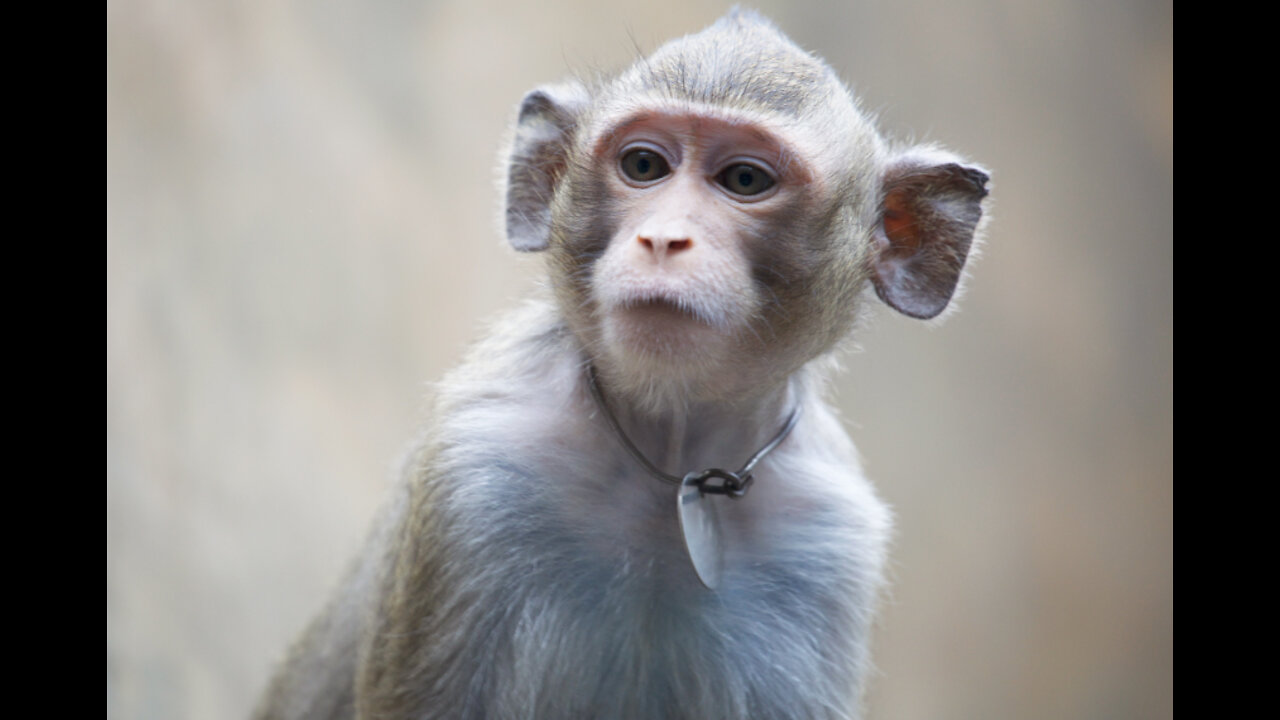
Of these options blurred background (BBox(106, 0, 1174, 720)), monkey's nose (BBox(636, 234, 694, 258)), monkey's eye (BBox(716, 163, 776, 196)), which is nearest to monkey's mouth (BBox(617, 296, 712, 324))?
monkey's nose (BBox(636, 234, 694, 258))

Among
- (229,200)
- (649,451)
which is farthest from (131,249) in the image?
(649,451)

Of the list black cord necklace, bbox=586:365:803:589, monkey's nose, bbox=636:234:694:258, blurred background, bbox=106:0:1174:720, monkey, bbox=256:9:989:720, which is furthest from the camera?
blurred background, bbox=106:0:1174:720

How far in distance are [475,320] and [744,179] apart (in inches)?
101

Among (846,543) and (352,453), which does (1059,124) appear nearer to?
(846,543)

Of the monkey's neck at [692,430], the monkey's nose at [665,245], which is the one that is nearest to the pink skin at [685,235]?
the monkey's nose at [665,245]

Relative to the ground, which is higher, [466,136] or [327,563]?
[466,136]

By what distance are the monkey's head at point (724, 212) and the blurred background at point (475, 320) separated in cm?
160

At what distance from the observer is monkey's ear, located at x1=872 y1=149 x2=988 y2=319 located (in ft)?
9.82

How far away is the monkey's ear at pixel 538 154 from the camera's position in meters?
3.05

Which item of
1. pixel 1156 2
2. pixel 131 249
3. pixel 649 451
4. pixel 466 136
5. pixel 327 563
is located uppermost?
pixel 1156 2

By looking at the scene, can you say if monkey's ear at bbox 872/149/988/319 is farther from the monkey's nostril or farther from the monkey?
the monkey's nostril

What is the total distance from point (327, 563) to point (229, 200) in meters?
1.46

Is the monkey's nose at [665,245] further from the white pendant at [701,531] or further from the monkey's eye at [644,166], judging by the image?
the white pendant at [701,531]

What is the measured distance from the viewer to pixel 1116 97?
477 cm
